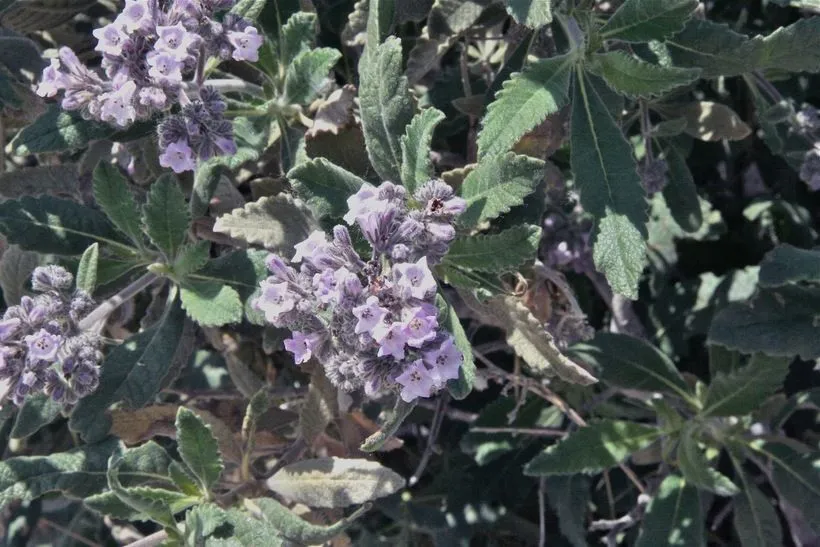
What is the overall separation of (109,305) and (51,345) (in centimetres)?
46

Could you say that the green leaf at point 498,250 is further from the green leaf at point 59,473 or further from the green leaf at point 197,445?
the green leaf at point 59,473

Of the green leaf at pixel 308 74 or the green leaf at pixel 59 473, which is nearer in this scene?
the green leaf at pixel 308 74

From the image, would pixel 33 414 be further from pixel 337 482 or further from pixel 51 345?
pixel 337 482

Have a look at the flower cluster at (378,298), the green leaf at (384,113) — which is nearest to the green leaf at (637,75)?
the green leaf at (384,113)

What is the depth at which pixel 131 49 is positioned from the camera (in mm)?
2715

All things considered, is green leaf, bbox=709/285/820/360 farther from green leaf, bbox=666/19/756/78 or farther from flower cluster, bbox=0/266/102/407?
flower cluster, bbox=0/266/102/407

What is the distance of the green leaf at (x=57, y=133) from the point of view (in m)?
3.02

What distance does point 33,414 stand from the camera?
3.11 meters

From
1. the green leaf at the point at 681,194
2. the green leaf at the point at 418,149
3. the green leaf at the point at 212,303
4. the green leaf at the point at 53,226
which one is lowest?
the green leaf at the point at 681,194

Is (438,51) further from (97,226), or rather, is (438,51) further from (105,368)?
(105,368)

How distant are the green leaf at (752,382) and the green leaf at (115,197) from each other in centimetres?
231

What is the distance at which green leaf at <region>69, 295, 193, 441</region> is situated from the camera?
306 centimetres

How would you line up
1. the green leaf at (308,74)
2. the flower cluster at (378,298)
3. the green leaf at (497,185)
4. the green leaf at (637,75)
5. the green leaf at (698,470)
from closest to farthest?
1. the flower cluster at (378,298)
2. the green leaf at (497,185)
3. the green leaf at (637,75)
4. the green leaf at (308,74)
5. the green leaf at (698,470)

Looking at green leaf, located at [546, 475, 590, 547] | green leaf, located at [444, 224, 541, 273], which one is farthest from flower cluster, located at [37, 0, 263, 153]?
green leaf, located at [546, 475, 590, 547]
